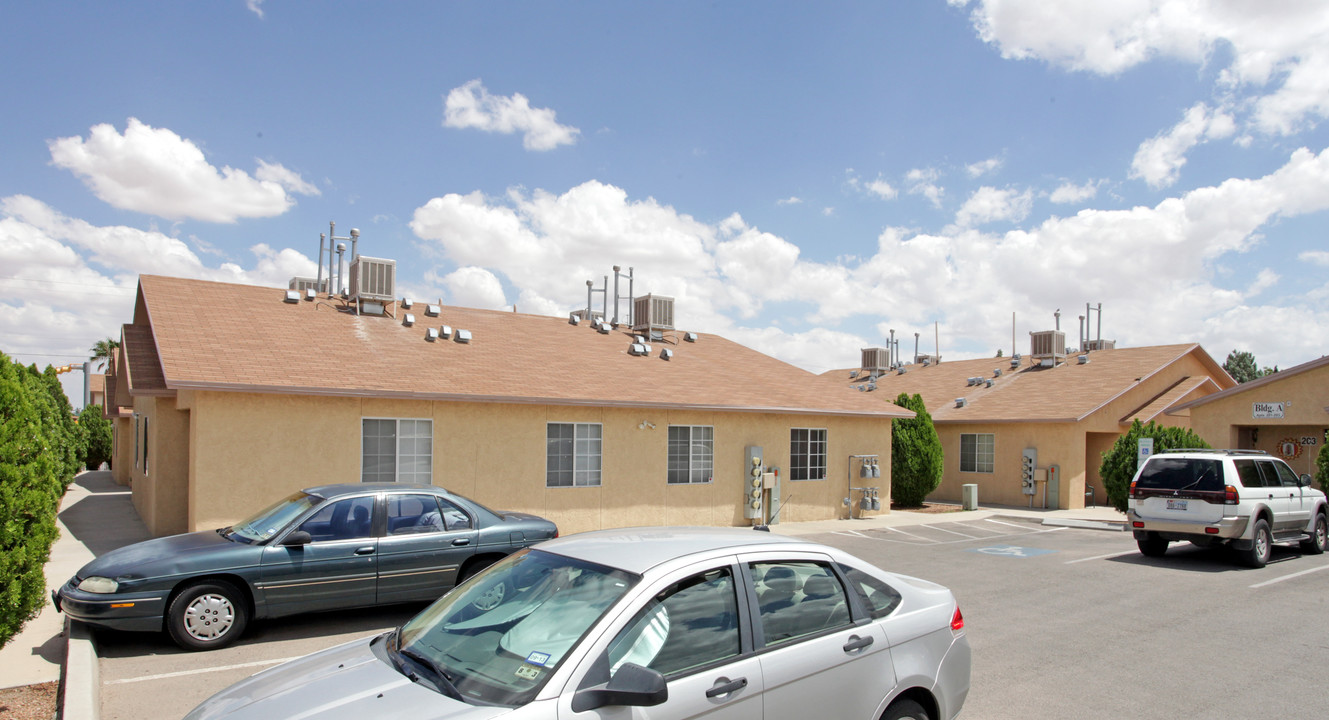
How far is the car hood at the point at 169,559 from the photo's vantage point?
7.17 metres

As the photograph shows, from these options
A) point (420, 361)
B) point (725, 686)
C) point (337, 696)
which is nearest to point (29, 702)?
point (337, 696)

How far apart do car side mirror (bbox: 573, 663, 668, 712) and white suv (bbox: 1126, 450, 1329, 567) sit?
1264 centimetres

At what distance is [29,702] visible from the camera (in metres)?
5.94

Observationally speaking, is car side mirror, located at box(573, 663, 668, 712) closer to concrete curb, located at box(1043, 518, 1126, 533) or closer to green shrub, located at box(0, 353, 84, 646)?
green shrub, located at box(0, 353, 84, 646)

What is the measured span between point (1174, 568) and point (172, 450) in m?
16.8

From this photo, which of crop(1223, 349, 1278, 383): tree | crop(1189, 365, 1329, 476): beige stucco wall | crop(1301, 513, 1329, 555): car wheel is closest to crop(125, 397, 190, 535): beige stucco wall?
crop(1301, 513, 1329, 555): car wheel

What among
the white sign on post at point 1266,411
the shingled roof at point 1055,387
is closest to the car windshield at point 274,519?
the shingled roof at point 1055,387

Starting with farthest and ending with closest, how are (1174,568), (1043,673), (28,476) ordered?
(1174,568) < (1043,673) < (28,476)

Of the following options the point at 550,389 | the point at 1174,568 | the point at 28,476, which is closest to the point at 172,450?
the point at 550,389

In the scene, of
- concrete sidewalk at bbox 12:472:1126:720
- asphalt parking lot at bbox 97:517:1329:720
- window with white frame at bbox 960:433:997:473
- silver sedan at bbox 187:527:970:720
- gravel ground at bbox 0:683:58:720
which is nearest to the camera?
silver sedan at bbox 187:527:970:720

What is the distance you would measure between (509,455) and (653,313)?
851 centimetres

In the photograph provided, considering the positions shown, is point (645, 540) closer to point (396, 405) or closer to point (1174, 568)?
point (396, 405)

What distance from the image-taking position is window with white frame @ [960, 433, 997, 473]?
83.4 feet

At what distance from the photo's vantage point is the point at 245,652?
24.2ft
